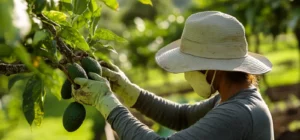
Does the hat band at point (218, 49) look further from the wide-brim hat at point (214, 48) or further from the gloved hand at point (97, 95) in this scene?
the gloved hand at point (97, 95)

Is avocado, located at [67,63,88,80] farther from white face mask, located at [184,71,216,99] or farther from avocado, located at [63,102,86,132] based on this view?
white face mask, located at [184,71,216,99]

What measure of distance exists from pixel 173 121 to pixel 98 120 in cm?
619

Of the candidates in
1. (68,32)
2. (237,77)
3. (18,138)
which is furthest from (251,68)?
(18,138)

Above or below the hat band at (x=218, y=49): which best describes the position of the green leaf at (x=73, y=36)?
above

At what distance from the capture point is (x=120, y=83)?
3064 millimetres

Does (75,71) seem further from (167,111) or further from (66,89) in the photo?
(167,111)

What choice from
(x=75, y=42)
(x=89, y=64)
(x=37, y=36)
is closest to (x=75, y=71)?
(x=89, y=64)

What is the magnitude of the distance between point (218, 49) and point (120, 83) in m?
0.63

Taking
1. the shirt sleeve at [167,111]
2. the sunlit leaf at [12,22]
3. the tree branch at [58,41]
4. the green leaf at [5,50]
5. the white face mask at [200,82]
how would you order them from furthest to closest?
the shirt sleeve at [167,111] → the white face mask at [200,82] → the tree branch at [58,41] → the green leaf at [5,50] → the sunlit leaf at [12,22]

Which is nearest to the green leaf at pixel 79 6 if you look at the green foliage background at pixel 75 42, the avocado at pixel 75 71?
the green foliage background at pixel 75 42

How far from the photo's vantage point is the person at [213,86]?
8.09ft

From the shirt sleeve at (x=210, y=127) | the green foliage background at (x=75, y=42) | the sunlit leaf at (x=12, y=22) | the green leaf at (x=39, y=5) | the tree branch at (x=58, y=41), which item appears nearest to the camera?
the sunlit leaf at (x=12, y=22)

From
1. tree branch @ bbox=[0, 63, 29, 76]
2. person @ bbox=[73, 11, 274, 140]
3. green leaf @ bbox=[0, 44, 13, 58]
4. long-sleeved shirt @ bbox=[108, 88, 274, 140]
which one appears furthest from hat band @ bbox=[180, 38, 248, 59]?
green leaf @ bbox=[0, 44, 13, 58]

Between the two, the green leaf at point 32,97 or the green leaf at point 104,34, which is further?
the green leaf at point 104,34
